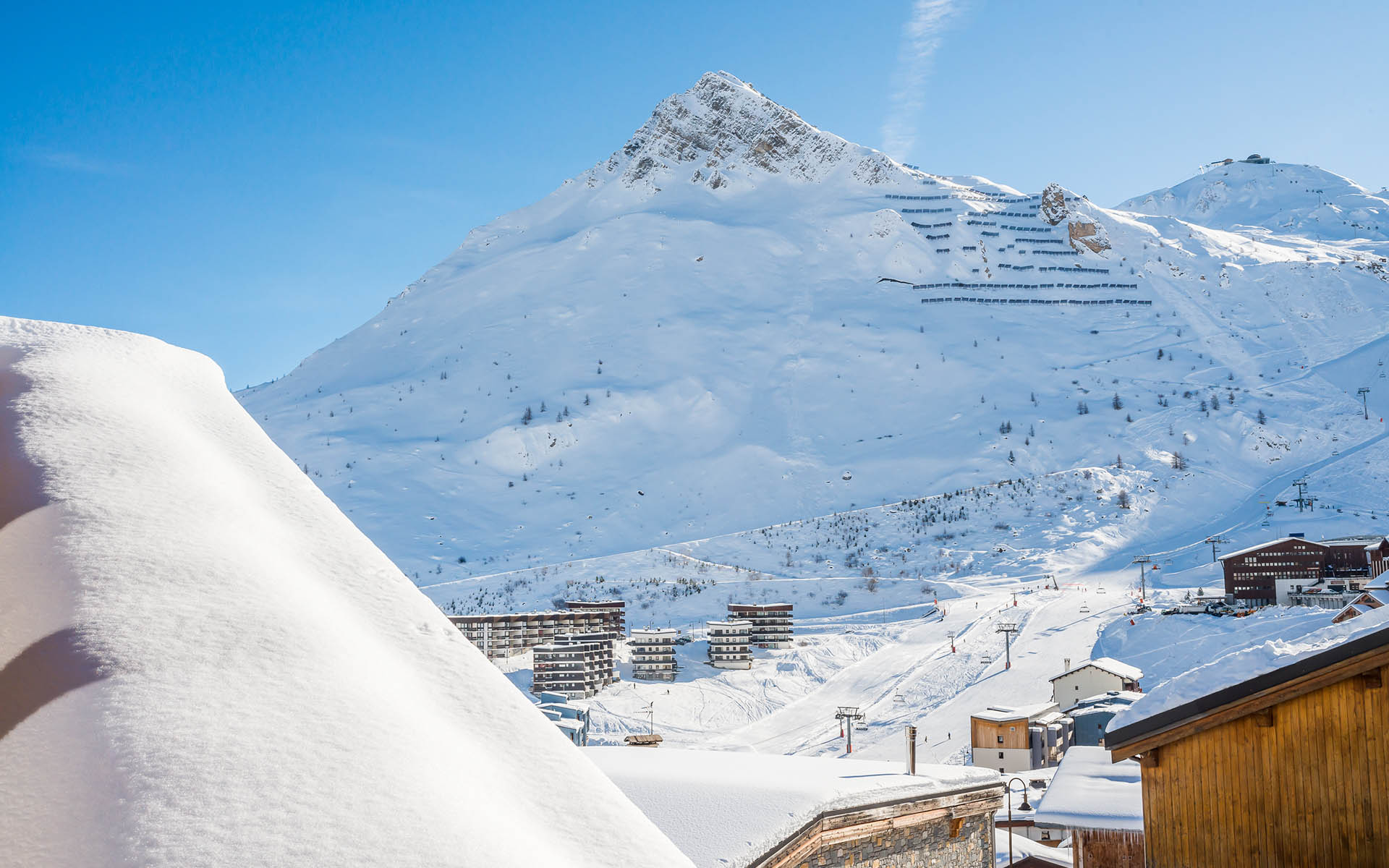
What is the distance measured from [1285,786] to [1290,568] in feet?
99.0

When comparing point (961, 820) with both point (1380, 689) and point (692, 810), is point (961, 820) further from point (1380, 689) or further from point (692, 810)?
point (1380, 689)

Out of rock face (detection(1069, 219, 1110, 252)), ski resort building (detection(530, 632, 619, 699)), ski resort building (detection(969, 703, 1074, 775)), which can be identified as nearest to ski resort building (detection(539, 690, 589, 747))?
ski resort building (detection(530, 632, 619, 699))

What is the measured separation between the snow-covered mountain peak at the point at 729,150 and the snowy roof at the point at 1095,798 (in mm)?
98534

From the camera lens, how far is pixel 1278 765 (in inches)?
203

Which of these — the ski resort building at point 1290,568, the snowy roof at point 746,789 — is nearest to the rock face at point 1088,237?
the ski resort building at point 1290,568

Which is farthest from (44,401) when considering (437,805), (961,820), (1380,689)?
(961,820)

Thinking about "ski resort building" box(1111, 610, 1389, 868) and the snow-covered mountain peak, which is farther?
the snow-covered mountain peak

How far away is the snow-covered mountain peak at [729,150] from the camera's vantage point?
105 metres

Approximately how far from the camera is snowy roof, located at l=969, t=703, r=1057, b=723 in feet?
59.2

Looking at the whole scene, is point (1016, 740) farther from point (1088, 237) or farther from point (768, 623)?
point (1088, 237)

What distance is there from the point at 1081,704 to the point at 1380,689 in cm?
1570

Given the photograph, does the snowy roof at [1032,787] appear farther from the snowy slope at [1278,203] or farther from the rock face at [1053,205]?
the snowy slope at [1278,203]

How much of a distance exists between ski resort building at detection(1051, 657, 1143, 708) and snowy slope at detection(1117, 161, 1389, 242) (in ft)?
370

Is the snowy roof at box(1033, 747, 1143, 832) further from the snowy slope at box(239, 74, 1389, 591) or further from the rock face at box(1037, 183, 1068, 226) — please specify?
the rock face at box(1037, 183, 1068, 226)
